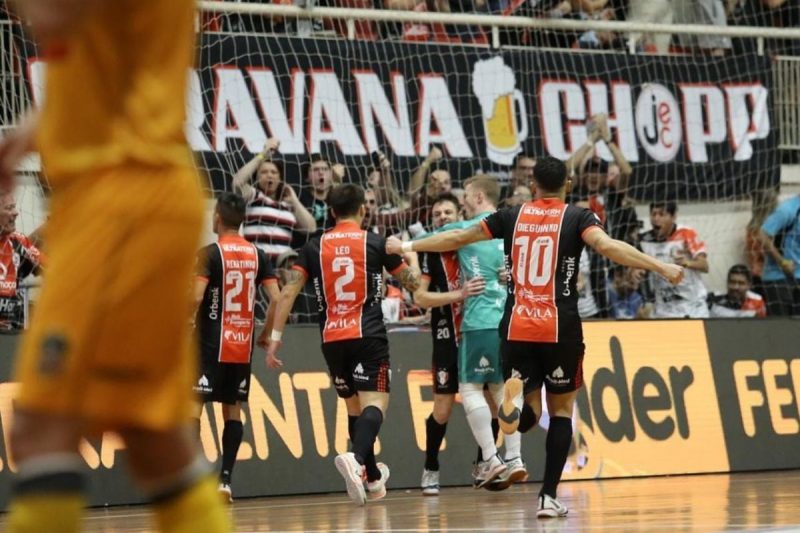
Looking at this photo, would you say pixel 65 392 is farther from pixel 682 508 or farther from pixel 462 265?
pixel 462 265

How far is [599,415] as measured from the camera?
45.1ft

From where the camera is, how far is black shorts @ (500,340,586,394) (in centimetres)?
952

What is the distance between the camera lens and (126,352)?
3.31 m

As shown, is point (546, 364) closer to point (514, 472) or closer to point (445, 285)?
point (514, 472)

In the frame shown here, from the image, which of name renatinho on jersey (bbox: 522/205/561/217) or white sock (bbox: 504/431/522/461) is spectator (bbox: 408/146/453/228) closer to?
white sock (bbox: 504/431/522/461)

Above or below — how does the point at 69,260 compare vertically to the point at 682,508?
above

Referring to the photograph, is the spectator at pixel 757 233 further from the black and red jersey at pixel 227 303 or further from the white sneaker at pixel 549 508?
the white sneaker at pixel 549 508

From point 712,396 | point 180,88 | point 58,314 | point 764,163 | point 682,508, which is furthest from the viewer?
point 764,163

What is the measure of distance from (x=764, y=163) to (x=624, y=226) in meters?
2.39

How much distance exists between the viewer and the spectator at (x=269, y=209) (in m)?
14.2

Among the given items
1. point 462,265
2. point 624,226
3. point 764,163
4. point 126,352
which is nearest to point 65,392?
point 126,352

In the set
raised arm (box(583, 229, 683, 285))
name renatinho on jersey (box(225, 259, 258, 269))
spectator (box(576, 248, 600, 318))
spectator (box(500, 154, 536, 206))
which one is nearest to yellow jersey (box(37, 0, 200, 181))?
raised arm (box(583, 229, 683, 285))

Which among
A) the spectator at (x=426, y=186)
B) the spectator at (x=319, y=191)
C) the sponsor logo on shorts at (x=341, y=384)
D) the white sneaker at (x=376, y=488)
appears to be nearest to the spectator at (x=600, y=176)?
the spectator at (x=426, y=186)

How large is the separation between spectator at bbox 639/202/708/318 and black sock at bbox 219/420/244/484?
587cm
